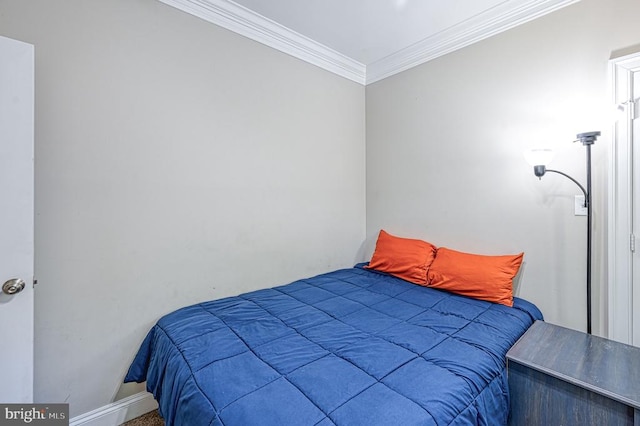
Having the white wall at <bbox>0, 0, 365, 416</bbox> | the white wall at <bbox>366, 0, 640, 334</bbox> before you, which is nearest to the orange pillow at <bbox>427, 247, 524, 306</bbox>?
the white wall at <bbox>366, 0, 640, 334</bbox>

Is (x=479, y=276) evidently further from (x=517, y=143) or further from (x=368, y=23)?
(x=368, y=23)

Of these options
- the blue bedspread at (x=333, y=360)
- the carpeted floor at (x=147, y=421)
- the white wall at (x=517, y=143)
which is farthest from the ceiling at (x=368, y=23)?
the carpeted floor at (x=147, y=421)

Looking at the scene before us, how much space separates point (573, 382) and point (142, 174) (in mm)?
2391

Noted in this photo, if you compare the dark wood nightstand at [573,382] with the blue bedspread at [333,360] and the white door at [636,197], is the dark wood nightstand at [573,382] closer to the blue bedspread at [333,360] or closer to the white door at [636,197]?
the blue bedspread at [333,360]

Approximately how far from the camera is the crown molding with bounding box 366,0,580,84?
6.67ft

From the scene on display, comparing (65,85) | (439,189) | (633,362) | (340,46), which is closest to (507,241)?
(439,189)

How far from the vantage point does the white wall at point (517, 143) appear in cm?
182

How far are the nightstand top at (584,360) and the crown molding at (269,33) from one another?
262 centimetres

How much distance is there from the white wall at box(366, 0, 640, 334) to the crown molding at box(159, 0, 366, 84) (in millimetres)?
511

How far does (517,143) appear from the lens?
2166mm

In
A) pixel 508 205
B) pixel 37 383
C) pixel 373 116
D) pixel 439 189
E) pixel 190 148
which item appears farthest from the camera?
pixel 373 116

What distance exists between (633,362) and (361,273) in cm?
171

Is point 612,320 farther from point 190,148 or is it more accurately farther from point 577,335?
point 190,148

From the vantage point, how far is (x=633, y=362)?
1.32 meters
